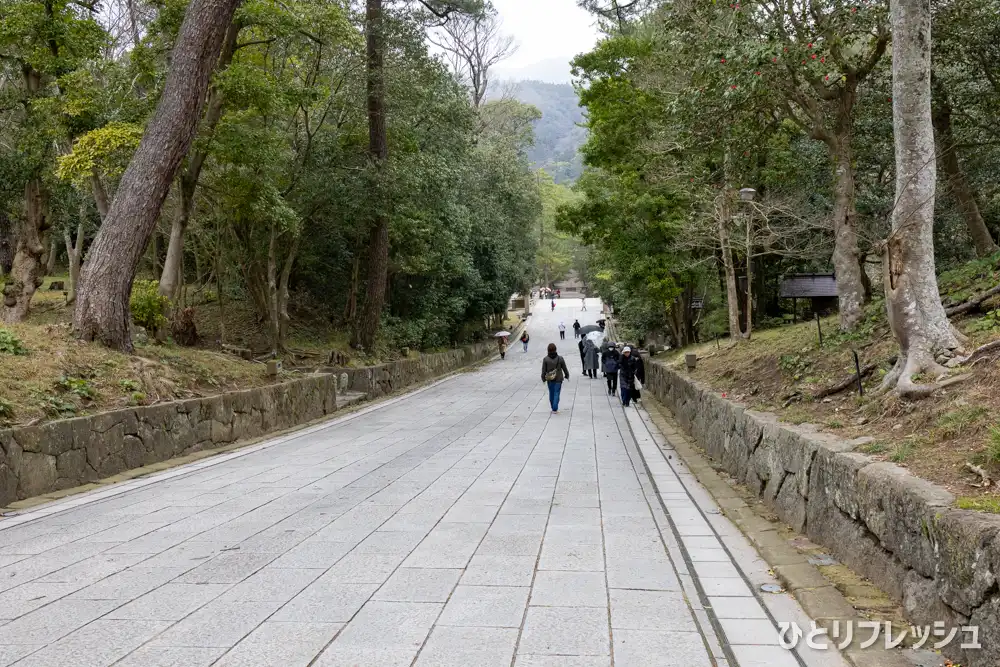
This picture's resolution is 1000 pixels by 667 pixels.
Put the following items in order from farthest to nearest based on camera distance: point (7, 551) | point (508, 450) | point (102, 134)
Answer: point (102, 134) → point (508, 450) → point (7, 551)

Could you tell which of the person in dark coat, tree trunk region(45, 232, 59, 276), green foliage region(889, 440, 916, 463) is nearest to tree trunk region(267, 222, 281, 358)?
the person in dark coat

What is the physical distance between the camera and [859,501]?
186 inches

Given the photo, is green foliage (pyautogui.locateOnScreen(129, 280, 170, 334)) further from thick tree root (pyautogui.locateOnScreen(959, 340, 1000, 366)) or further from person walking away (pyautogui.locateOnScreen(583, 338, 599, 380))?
person walking away (pyautogui.locateOnScreen(583, 338, 599, 380))

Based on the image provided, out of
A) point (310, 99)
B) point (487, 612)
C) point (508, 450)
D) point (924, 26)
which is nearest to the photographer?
point (487, 612)

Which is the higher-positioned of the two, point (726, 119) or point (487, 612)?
point (726, 119)

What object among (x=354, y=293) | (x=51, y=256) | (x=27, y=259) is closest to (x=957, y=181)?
(x=27, y=259)

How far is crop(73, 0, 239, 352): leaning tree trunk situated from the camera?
36.9ft

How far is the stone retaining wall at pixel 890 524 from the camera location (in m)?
3.23

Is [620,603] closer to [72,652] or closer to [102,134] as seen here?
[72,652]

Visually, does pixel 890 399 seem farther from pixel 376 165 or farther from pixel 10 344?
pixel 376 165

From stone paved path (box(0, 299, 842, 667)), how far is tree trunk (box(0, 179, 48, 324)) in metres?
9.19

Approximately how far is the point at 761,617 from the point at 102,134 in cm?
1303

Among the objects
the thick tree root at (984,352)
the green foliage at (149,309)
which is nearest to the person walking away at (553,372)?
the green foliage at (149,309)

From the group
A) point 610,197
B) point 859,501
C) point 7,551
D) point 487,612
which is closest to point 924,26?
point 859,501
